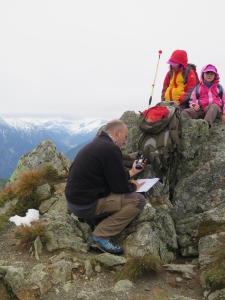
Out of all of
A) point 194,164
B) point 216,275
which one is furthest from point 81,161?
point 194,164

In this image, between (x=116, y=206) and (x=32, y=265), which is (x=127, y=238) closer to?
(x=116, y=206)

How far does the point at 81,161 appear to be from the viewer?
8484 millimetres

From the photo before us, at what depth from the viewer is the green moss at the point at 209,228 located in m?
9.07

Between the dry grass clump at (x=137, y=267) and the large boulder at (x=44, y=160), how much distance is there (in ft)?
23.6

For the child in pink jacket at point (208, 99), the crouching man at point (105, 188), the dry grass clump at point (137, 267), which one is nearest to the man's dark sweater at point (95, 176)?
the crouching man at point (105, 188)

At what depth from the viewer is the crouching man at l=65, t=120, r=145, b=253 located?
8.37 metres

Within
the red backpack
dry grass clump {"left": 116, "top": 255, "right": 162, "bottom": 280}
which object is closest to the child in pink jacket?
the red backpack

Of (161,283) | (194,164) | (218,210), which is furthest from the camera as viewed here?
(194,164)

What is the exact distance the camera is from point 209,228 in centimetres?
929

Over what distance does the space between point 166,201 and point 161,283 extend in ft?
13.3

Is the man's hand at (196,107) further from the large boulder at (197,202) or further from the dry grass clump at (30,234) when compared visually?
Answer: the dry grass clump at (30,234)

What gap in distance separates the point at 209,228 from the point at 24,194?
7.03m

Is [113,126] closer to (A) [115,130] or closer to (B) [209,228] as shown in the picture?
(A) [115,130]

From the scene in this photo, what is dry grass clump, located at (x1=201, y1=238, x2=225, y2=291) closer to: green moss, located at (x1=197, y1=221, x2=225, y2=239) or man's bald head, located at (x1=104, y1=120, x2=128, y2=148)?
green moss, located at (x1=197, y1=221, x2=225, y2=239)
